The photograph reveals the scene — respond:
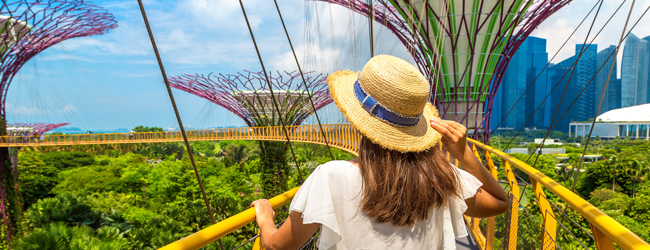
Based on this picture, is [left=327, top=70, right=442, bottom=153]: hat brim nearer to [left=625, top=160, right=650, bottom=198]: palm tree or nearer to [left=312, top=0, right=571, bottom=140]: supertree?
[left=312, top=0, right=571, bottom=140]: supertree

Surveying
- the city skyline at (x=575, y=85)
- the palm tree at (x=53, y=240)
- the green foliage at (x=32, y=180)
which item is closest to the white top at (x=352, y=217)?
the palm tree at (x=53, y=240)

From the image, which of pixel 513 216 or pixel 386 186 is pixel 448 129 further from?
pixel 513 216

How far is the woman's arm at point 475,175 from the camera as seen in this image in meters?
0.98

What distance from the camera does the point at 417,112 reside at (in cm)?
92

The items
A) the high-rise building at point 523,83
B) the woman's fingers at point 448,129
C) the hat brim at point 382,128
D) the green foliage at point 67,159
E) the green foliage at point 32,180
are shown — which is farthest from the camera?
the high-rise building at point 523,83

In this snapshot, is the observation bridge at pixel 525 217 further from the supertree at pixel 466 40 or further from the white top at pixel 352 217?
the supertree at pixel 466 40

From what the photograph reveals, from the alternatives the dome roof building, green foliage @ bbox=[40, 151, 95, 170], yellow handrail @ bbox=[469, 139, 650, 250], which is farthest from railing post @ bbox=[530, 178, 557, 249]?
the dome roof building

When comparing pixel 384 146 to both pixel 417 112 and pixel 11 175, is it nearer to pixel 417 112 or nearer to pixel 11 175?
pixel 417 112

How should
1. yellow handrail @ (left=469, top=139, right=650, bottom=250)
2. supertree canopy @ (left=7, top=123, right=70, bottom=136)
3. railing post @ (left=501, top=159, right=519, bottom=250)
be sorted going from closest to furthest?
yellow handrail @ (left=469, top=139, right=650, bottom=250) → railing post @ (left=501, top=159, right=519, bottom=250) → supertree canopy @ (left=7, top=123, right=70, bottom=136)

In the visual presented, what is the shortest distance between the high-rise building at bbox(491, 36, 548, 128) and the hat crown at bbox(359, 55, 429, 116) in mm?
123530

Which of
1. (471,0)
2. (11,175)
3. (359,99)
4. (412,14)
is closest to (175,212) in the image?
(11,175)

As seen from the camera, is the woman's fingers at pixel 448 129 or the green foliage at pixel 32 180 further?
the green foliage at pixel 32 180

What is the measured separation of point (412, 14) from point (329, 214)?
7156mm

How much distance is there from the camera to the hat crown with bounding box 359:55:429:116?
2.85 ft
